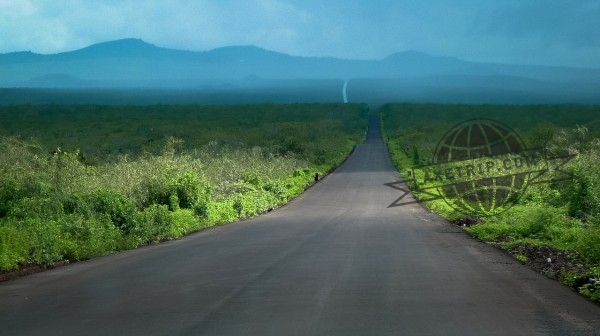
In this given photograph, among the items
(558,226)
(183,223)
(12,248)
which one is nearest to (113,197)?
(183,223)

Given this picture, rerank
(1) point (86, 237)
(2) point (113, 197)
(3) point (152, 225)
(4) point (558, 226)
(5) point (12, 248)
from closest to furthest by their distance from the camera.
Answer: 1. (5) point (12, 248)
2. (1) point (86, 237)
3. (4) point (558, 226)
4. (2) point (113, 197)
5. (3) point (152, 225)

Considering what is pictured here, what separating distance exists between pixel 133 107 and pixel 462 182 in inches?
4785

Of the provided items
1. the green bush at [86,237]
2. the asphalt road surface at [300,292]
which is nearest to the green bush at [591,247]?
the asphalt road surface at [300,292]

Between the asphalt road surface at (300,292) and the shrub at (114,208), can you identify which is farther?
the shrub at (114,208)

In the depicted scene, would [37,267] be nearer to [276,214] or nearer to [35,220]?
[35,220]

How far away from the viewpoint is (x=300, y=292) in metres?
12.6

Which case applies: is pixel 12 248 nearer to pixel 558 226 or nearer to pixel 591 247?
pixel 591 247

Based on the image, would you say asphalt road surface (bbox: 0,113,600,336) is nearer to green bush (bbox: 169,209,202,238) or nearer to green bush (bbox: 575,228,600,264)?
green bush (bbox: 575,228,600,264)

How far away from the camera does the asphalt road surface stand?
1022cm

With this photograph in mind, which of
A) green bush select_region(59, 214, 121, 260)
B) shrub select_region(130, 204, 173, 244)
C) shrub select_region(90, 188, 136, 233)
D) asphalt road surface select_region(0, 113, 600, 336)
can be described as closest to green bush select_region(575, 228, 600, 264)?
asphalt road surface select_region(0, 113, 600, 336)

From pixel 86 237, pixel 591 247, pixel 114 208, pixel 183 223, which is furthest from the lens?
pixel 183 223

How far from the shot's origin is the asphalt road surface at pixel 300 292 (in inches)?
402

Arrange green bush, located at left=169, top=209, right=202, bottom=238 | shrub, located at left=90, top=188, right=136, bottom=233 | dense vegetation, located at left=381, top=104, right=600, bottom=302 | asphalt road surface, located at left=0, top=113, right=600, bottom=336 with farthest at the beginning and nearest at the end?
1. green bush, located at left=169, top=209, right=202, bottom=238
2. shrub, located at left=90, top=188, right=136, bottom=233
3. dense vegetation, located at left=381, top=104, right=600, bottom=302
4. asphalt road surface, located at left=0, top=113, right=600, bottom=336

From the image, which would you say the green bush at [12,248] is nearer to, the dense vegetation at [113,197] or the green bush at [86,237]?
the dense vegetation at [113,197]
